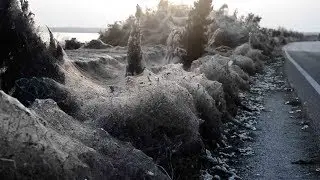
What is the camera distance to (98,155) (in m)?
6.36

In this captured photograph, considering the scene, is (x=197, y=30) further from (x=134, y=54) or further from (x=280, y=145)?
(x=280, y=145)

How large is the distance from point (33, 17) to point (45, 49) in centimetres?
73

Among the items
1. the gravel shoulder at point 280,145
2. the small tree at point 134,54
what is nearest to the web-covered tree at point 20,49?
the gravel shoulder at point 280,145

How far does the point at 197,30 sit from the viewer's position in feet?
88.2

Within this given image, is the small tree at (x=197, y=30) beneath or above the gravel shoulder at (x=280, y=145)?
above

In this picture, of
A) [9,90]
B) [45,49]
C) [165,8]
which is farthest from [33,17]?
[165,8]

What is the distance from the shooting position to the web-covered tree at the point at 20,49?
10.6 metres

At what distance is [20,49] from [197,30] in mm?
16714

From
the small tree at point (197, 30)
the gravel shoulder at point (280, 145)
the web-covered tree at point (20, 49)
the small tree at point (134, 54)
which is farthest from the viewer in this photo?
the small tree at point (197, 30)

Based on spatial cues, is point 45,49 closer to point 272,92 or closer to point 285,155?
point 285,155

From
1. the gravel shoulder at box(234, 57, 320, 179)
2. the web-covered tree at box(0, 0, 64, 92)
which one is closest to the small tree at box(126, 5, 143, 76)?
the gravel shoulder at box(234, 57, 320, 179)

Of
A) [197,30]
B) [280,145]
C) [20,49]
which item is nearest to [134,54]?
[280,145]

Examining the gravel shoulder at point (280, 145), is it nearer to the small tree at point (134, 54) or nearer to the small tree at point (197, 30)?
the small tree at point (134, 54)

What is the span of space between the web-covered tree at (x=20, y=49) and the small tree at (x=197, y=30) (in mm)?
15298
